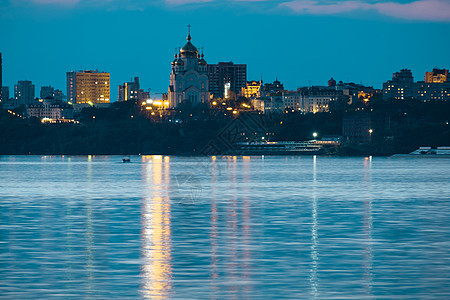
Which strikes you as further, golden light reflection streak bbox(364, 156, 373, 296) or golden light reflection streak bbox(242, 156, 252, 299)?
golden light reflection streak bbox(364, 156, 373, 296)

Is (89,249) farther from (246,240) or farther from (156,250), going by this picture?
(246,240)

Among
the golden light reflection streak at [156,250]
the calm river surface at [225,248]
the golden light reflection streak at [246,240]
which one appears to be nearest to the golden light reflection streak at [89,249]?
the calm river surface at [225,248]

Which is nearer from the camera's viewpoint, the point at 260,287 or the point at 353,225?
the point at 260,287

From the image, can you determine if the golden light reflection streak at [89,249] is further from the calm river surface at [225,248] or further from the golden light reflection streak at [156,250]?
the golden light reflection streak at [156,250]

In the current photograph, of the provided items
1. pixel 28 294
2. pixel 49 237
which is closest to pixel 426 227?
pixel 49 237

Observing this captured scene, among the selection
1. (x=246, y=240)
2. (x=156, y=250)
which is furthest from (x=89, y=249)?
(x=246, y=240)

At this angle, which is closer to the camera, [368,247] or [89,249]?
[89,249]

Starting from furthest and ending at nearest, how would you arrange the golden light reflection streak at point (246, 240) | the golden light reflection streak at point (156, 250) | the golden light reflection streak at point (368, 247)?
the golden light reflection streak at point (368, 247)
the golden light reflection streak at point (246, 240)
the golden light reflection streak at point (156, 250)

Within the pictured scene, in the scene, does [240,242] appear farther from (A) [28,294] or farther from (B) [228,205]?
(B) [228,205]

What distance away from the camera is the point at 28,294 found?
19422mm

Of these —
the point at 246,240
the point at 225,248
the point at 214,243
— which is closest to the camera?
the point at 225,248

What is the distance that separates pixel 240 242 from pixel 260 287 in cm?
883

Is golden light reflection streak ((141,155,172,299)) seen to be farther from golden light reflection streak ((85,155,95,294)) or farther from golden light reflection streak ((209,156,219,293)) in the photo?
golden light reflection streak ((85,155,95,294))

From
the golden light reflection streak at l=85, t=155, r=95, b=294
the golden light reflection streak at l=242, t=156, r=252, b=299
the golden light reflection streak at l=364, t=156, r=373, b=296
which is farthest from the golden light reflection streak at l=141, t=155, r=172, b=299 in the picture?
the golden light reflection streak at l=364, t=156, r=373, b=296
